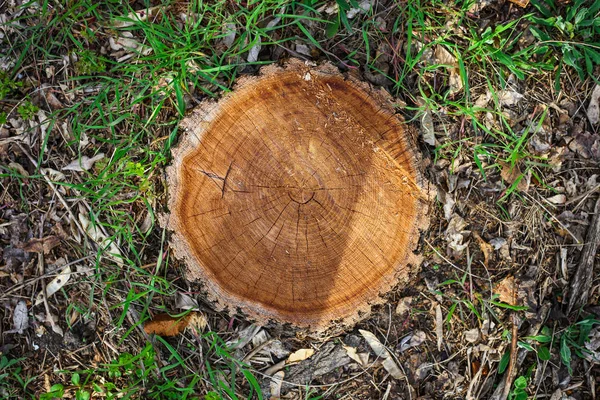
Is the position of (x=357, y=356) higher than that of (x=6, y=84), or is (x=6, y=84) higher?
(x=6, y=84)

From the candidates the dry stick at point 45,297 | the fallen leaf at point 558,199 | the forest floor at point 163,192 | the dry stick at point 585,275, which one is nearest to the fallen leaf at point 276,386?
the forest floor at point 163,192

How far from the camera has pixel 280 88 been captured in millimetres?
2156

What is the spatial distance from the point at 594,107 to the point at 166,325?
98.3 inches

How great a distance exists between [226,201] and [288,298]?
510mm

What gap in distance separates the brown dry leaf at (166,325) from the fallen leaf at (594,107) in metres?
2.34

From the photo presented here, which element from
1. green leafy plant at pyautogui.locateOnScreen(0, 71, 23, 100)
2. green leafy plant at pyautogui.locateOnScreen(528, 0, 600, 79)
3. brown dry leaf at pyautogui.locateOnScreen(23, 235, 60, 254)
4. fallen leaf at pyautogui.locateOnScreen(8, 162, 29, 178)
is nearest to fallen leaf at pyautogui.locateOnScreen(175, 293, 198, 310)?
brown dry leaf at pyautogui.locateOnScreen(23, 235, 60, 254)

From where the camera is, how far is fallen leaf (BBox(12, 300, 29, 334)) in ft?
8.25

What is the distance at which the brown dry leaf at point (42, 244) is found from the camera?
8.25 ft

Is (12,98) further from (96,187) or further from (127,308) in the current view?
(127,308)

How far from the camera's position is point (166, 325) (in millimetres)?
2463

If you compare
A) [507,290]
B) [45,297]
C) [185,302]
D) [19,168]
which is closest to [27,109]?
[19,168]

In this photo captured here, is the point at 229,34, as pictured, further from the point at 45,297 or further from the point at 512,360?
the point at 512,360

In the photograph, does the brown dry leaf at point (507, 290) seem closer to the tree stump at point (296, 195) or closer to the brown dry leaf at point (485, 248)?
the brown dry leaf at point (485, 248)

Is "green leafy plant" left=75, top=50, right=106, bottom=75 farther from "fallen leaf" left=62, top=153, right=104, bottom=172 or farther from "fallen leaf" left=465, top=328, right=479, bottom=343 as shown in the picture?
"fallen leaf" left=465, top=328, right=479, bottom=343
